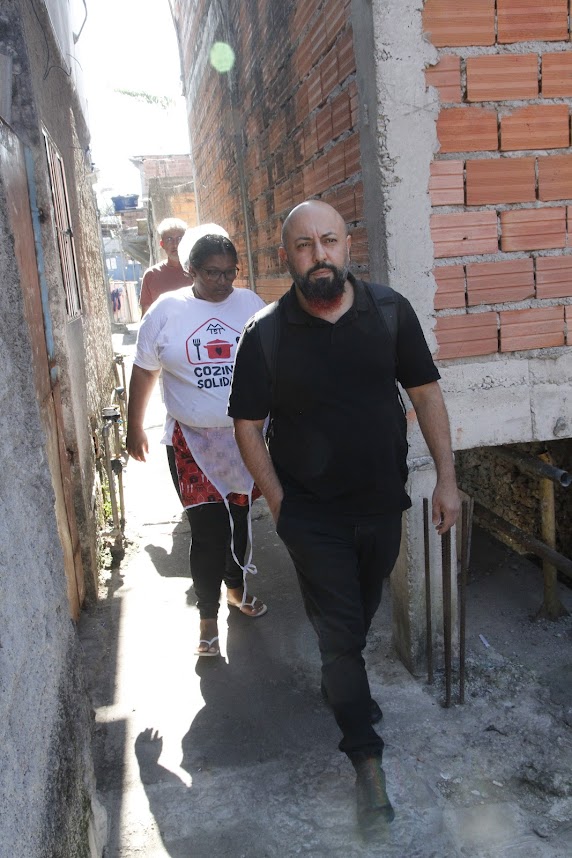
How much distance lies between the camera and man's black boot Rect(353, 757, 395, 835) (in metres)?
2.24

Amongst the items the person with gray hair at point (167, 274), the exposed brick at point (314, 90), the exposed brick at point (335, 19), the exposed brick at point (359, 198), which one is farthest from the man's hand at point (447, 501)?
the person with gray hair at point (167, 274)

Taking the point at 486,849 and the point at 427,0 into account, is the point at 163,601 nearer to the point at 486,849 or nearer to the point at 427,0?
the point at 486,849

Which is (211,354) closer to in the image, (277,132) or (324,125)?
(324,125)

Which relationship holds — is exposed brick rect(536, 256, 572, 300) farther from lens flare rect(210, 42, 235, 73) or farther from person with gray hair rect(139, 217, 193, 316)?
lens flare rect(210, 42, 235, 73)

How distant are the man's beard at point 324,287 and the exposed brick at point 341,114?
103 centimetres

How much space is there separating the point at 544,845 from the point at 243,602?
75.9 inches

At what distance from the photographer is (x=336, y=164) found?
329 centimetres

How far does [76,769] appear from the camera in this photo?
75.0 inches

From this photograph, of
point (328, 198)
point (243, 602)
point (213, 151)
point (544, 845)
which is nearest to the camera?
point (544, 845)

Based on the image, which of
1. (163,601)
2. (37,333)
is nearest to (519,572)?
(163,601)

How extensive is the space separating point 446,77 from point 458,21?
195 mm

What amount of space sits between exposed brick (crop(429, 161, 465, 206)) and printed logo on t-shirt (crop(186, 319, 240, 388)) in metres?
1.05

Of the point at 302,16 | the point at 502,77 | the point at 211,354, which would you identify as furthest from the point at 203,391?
the point at 302,16

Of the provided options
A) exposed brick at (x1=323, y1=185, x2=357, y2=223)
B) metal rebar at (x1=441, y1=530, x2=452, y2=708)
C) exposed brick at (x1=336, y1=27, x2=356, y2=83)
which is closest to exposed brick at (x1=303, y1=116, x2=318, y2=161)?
exposed brick at (x1=323, y1=185, x2=357, y2=223)
